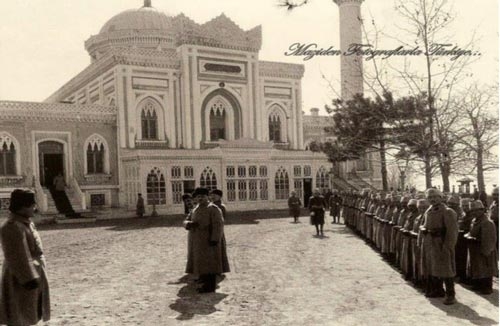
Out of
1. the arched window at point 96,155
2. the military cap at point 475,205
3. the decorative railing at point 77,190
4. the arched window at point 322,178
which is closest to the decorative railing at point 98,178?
the arched window at point 96,155

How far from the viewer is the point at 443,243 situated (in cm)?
815

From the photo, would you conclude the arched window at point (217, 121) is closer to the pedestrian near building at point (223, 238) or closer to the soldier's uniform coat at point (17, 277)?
the pedestrian near building at point (223, 238)

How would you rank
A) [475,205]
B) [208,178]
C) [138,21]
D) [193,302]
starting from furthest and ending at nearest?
1. [138,21]
2. [208,178]
3. [475,205]
4. [193,302]

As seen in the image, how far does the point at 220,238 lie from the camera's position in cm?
923

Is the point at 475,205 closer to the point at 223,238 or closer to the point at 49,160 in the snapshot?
Result: the point at 223,238

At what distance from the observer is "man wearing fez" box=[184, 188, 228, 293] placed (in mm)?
9008

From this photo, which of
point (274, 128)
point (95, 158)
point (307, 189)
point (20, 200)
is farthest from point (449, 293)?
point (274, 128)

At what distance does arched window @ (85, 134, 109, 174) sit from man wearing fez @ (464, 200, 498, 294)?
25.2 meters

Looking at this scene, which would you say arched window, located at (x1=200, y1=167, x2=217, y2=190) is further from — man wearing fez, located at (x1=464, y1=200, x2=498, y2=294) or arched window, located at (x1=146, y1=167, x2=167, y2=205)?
man wearing fez, located at (x1=464, y1=200, x2=498, y2=294)

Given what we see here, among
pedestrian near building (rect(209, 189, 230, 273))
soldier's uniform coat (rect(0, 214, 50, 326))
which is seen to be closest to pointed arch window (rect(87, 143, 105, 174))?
pedestrian near building (rect(209, 189, 230, 273))

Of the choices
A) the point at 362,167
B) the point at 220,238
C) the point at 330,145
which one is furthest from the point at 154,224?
the point at 362,167

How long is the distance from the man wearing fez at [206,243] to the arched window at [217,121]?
2634 cm

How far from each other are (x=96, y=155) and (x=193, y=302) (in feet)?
80.4

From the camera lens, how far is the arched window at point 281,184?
3341 centimetres
